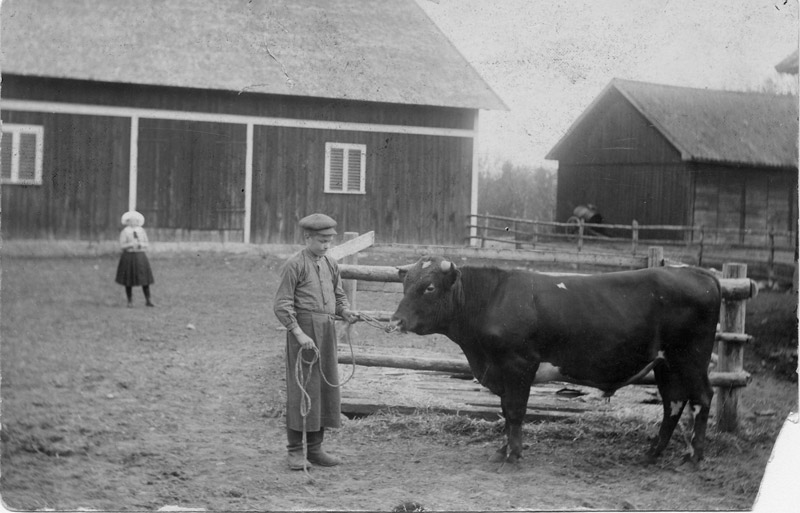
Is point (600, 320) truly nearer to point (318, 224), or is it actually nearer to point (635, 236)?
point (318, 224)

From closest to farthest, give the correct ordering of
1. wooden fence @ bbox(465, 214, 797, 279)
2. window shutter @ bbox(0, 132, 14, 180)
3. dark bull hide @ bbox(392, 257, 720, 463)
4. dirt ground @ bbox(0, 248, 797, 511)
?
dirt ground @ bbox(0, 248, 797, 511) → dark bull hide @ bbox(392, 257, 720, 463) → window shutter @ bbox(0, 132, 14, 180) → wooden fence @ bbox(465, 214, 797, 279)

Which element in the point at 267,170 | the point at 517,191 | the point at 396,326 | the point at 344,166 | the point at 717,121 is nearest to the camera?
the point at 396,326

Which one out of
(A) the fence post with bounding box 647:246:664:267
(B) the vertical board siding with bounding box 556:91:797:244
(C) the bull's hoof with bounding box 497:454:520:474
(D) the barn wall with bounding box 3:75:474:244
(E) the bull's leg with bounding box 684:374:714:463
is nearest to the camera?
Answer: (C) the bull's hoof with bounding box 497:454:520:474

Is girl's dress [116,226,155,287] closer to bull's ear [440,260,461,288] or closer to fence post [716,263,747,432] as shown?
bull's ear [440,260,461,288]

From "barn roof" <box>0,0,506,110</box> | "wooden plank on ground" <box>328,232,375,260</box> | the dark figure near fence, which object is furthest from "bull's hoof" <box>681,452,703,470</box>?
the dark figure near fence

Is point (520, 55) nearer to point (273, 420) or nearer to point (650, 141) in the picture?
point (273, 420)

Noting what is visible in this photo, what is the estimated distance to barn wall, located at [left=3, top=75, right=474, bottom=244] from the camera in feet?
40.9

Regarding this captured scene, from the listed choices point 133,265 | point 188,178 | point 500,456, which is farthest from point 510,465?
point 188,178

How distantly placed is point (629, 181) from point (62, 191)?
14558mm

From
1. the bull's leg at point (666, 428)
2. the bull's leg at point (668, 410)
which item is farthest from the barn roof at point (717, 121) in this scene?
the bull's leg at point (666, 428)

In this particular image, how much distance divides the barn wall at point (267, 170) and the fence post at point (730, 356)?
8051 mm

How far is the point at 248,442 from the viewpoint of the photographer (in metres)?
5.70

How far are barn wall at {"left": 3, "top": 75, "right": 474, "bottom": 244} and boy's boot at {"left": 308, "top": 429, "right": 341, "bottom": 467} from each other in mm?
6342

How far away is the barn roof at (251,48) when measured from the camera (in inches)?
293
